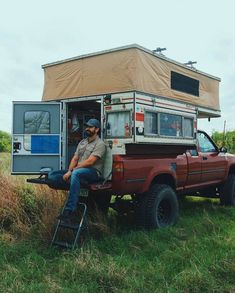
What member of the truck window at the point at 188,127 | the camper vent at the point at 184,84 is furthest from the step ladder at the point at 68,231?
the camper vent at the point at 184,84

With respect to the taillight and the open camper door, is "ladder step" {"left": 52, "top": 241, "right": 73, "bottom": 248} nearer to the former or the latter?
the taillight

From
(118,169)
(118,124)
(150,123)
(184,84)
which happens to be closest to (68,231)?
(118,169)

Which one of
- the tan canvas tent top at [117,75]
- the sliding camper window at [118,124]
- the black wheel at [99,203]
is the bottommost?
the black wheel at [99,203]

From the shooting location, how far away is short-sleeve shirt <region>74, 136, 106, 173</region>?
5.56 m

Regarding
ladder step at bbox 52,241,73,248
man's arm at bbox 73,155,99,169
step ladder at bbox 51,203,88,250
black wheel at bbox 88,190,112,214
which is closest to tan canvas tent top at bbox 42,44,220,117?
man's arm at bbox 73,155,99,169

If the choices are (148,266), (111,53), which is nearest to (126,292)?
(148,266)

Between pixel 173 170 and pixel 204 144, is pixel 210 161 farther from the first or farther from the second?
pixel 173 170

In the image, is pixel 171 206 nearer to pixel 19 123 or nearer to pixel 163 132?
pixel 163 132

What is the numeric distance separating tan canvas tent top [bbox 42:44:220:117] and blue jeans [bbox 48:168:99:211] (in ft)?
4.53

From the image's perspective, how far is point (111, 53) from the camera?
6.03 meters

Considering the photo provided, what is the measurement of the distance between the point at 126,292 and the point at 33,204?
3.27m

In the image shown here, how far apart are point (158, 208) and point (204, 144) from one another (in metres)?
2.42

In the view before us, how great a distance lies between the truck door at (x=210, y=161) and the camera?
304 inches

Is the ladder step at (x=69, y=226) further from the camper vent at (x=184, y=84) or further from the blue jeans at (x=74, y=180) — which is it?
the camper vent at (x=184, y=84)
